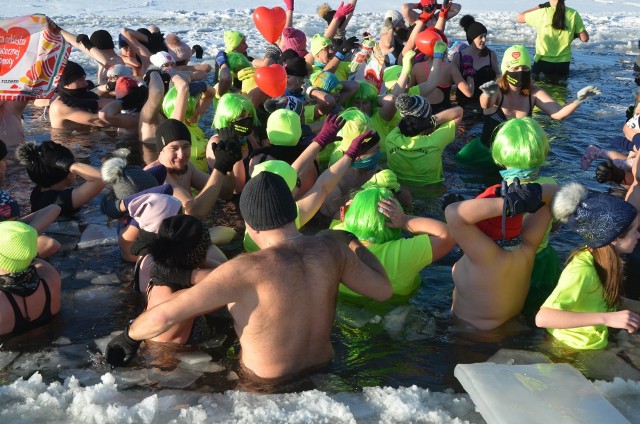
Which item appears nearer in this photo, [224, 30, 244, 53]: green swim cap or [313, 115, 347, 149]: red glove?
[313, 115, 347, 149]: red glove

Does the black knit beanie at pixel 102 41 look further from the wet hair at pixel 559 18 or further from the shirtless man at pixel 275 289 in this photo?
the shirtless man at pixel 275 289

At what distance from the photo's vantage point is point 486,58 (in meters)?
10.4

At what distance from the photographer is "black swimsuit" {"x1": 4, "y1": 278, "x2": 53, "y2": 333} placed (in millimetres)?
4505

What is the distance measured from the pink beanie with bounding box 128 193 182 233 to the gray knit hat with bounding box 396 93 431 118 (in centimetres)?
250

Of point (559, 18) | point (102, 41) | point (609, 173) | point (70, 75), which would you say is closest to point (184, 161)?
point (70, 75)

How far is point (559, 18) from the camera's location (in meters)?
11.7

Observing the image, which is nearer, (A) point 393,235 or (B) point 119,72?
(A) point 393,235

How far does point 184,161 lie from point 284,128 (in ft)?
2.74

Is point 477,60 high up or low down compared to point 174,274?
down

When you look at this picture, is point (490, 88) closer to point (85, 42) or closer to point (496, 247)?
point (496, 247)

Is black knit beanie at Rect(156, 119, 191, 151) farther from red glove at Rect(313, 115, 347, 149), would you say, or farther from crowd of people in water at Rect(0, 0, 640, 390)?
red glove at Rect(313, 115, 347, 149)

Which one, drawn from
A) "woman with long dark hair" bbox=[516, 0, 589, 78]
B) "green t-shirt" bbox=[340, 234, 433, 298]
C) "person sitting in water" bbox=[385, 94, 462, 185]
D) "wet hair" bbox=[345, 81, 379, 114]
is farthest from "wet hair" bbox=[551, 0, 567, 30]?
"green t-shirt" bbox=[340, 234, 433, 298]

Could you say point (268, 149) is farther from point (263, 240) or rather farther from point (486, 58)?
point (486, 58)

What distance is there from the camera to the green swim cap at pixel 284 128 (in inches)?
233
